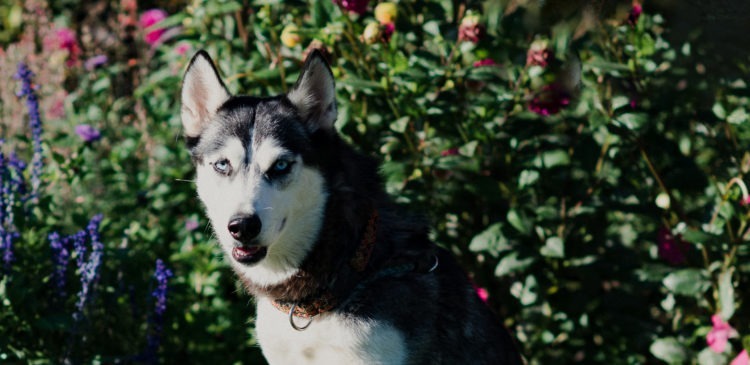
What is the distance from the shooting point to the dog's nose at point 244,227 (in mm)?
2533

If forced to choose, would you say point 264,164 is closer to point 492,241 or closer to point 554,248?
point 492,241

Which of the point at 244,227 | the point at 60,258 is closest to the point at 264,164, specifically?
the point at 244,227

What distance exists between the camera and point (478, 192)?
393cm

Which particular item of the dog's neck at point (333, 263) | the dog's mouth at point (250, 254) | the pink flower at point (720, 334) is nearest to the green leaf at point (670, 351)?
the pink flower at point (720, 334)

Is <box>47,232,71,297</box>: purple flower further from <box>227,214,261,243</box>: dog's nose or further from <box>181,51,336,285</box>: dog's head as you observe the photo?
<box>227,214,261,243</box>: dog's nose

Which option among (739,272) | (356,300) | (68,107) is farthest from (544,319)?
(68,107)

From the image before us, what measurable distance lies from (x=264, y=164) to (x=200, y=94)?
551 millimetres

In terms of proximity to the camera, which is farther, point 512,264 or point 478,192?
point 478,192

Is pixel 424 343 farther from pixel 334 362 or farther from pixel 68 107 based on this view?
pixel 68 107

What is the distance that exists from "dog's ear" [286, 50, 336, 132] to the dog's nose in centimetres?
52

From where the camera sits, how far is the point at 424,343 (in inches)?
113

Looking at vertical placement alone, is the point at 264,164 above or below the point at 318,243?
above

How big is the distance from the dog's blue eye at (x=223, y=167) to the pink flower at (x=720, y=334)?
251cm

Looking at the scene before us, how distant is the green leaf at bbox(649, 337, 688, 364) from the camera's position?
12.7ft
